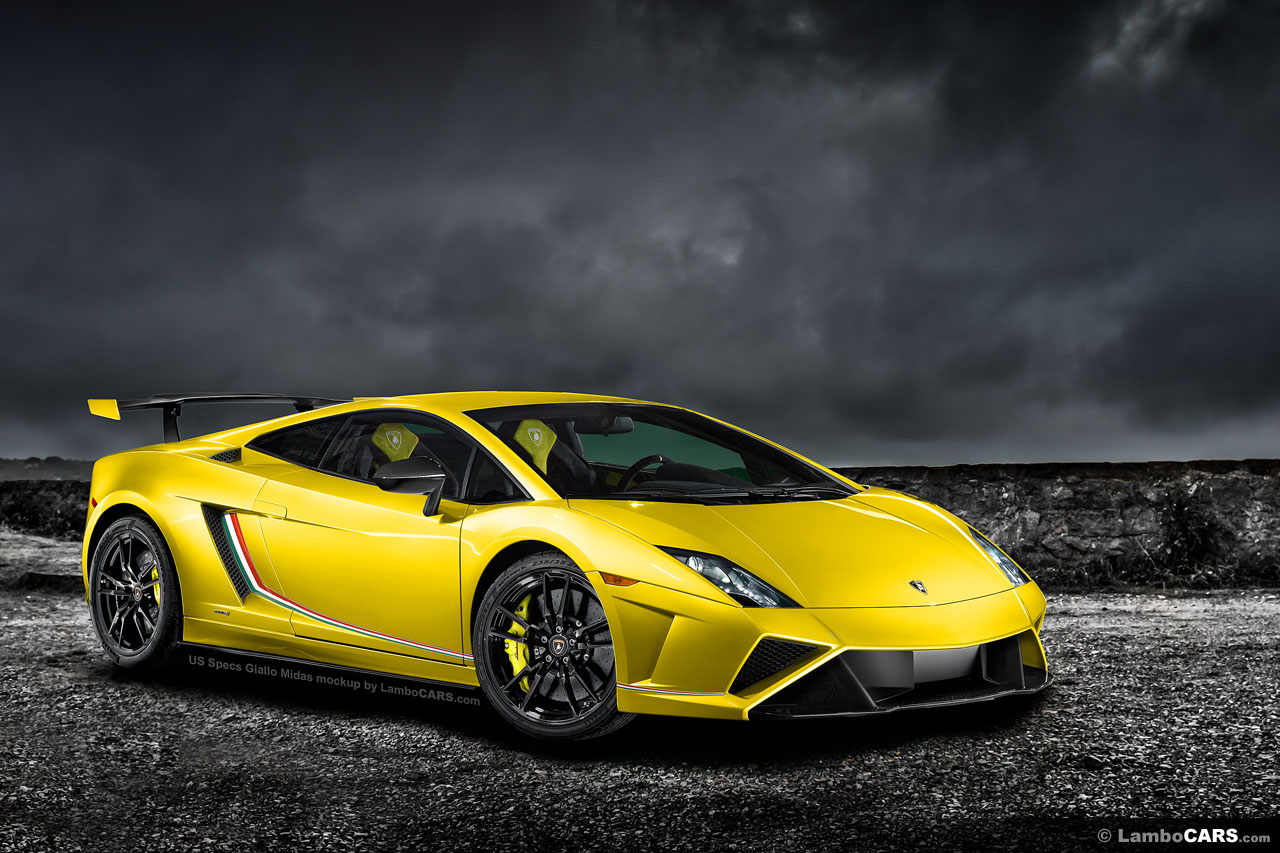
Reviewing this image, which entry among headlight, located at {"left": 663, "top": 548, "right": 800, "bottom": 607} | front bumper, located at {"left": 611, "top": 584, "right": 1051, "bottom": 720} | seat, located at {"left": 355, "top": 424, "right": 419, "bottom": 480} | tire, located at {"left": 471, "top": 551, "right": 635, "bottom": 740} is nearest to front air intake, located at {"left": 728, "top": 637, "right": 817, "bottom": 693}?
front bumper, located at {"left": 611, "top": 584, "right": 1051, "bottom": 720}

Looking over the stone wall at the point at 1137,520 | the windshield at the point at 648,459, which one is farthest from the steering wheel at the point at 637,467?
the stone wall at the point at 1137,520

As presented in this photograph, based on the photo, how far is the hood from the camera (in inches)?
147

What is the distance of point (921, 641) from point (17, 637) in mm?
5339

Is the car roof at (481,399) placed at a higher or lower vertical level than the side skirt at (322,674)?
higher

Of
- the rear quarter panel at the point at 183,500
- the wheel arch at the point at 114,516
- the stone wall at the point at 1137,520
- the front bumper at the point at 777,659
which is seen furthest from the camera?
the stone wall at the point at 1137,520

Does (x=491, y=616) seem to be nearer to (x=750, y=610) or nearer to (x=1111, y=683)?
(x=750, y=610)

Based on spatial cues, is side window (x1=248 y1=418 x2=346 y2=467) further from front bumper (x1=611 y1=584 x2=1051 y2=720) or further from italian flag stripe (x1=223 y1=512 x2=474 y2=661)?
front bumper (x1=611 y1=584 x2=1051 y2=720)

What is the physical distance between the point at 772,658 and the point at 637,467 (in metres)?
1.77

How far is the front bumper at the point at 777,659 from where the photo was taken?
11.7ft

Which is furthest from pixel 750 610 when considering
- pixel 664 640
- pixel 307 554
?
pixel 307 554

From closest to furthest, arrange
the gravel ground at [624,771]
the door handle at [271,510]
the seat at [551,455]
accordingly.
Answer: the gravel ground at [624,771] → the seat at [551,455] → the door handle at [271,510]

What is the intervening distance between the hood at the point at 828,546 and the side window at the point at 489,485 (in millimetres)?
346

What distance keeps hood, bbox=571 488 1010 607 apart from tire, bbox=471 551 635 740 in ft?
0.99

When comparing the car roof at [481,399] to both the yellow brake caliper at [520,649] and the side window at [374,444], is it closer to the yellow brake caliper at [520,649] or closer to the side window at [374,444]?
the side window at [374,444]
